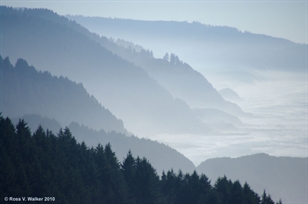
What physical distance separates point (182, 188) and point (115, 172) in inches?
325

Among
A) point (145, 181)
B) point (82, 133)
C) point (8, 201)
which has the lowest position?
point (8, 201)

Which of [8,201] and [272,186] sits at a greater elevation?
[272,186]

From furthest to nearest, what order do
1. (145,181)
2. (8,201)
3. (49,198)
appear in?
(145,181) < (49,198) < (8,201)

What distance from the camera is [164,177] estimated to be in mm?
57625

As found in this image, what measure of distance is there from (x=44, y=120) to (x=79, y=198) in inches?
5728

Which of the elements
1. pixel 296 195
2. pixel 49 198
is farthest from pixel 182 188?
pixel 296 195

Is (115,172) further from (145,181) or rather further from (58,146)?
(58,146)

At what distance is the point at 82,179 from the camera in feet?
159

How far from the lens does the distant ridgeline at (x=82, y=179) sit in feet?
135

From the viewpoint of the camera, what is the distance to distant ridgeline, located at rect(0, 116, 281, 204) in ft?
135

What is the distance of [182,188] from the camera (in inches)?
2142

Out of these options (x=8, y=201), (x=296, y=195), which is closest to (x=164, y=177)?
(x=8, y=201)

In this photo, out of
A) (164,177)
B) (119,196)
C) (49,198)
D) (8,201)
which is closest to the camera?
(8,201)

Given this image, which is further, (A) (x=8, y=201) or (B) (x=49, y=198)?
(B) (x=49, y=198)
